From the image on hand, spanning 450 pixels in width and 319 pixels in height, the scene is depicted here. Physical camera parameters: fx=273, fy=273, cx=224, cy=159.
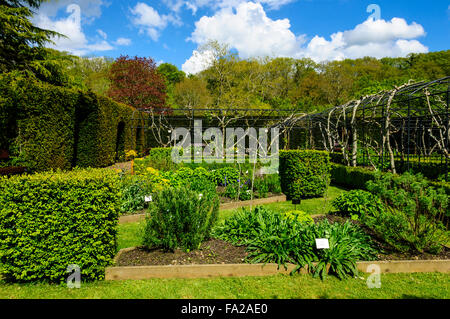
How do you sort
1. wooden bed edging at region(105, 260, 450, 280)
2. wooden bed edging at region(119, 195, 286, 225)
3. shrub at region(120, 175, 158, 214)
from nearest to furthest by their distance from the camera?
wooden bed edging at region(105, 260, 450, 280)
wooden bed edging at region(119, 195, 286, 225)
shrub at region(120, 175, 158, 214)

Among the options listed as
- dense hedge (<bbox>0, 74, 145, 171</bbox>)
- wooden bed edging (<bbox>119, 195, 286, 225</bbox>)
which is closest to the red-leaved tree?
dense hedge (<bbox>0, 74, 145, 171</bbox>)

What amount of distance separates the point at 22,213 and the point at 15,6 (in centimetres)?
1684

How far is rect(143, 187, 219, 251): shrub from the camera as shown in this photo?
353 centimetres

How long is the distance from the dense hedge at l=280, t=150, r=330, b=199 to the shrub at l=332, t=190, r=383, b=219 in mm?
2203

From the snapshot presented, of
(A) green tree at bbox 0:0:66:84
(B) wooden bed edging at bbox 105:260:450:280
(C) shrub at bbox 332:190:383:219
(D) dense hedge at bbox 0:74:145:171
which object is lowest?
(B) wooden bed edging at bbox 105:260:450:280

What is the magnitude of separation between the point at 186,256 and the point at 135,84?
23.6 m

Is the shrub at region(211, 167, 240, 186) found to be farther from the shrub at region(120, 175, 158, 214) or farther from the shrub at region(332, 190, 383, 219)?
the shrub at region(332, 190, 383, 219)

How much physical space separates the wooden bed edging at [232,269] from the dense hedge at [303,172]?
389 centimetres

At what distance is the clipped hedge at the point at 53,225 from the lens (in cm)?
286

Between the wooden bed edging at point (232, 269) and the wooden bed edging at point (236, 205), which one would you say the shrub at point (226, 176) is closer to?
the wooden bed edging at point (236, 205)

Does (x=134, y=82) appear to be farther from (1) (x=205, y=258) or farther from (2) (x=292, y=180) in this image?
(1) (x=205, y=258)

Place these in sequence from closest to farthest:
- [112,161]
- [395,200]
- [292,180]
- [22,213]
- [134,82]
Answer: [22,213]
[395,200]
[292,180]
[112,161]
[134,82]
